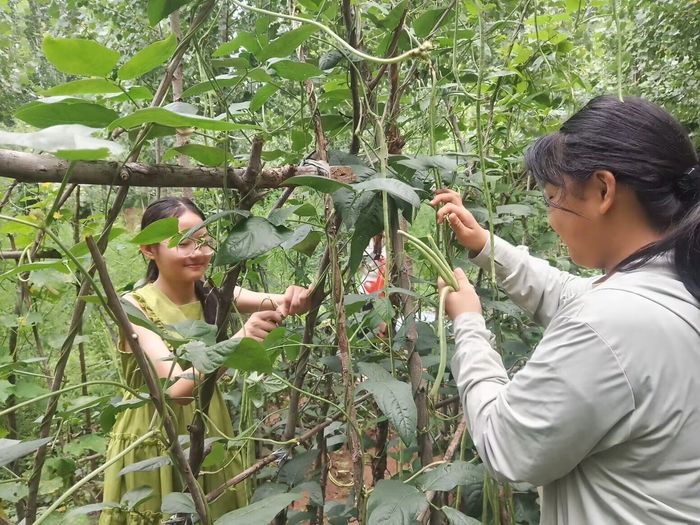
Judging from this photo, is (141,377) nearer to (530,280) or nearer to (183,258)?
(183,258)

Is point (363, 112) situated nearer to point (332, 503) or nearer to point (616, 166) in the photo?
point (616, 166)

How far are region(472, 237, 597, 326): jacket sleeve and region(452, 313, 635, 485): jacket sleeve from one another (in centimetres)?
36

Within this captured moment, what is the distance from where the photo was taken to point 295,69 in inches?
27.7

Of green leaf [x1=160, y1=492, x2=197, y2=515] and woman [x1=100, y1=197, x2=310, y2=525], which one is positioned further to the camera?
woman [x1=100, y1=197, x2=310, y2=525]

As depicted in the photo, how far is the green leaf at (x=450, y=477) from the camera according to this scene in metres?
0.72

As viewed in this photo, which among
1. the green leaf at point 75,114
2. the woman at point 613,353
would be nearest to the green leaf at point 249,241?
the green leaf at point 75,114

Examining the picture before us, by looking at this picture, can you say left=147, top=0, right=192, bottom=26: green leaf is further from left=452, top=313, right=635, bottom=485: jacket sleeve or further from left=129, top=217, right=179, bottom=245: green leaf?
left=452, top=313, right=635, bottom=485: jacket sleeve

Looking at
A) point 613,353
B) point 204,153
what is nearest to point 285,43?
point 204,153

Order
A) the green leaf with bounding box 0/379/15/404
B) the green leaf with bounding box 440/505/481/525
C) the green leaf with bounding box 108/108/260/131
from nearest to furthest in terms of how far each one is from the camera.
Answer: the green leaf with bounding box 108/108/260/131, the green leaf with bounding box 440/505/481/525, the green leaf with bounding box 0/379/15/404

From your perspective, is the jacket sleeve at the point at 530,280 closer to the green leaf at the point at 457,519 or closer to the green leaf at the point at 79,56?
the green leaf at the point at 457,519

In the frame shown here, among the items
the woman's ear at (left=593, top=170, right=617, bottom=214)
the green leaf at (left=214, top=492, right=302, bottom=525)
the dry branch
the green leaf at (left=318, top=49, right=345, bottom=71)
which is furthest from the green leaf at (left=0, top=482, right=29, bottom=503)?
the woman's ear at (left=593, top=170, right=617, bottom=214)

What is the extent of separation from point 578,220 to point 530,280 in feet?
0.99

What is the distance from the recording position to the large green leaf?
1.74 ft

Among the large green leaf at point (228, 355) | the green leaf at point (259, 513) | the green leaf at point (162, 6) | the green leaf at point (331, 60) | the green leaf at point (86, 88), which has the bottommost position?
the green leaf at point (259, 513)
